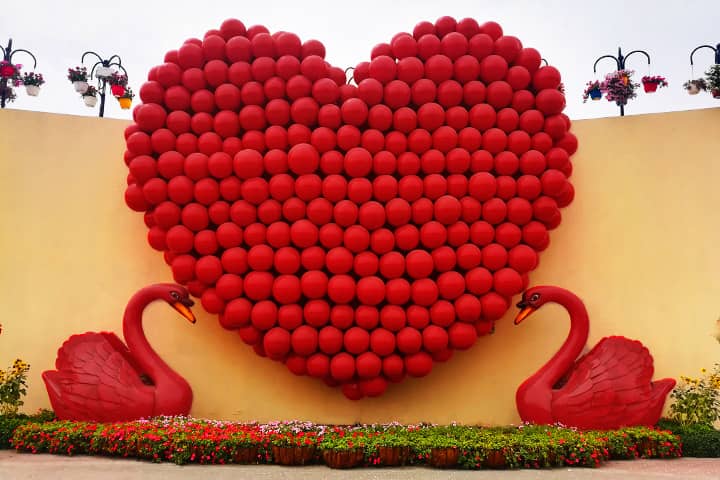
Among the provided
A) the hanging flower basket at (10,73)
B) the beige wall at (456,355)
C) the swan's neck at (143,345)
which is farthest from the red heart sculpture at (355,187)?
the hanging flower basket at (10,73)

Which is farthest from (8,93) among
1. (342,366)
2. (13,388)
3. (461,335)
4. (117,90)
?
(461,335)

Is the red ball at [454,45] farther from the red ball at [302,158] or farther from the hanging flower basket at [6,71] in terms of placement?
the hanging flower basket at [6,71]

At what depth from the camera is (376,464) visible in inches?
188

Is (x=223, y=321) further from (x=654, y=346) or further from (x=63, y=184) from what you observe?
(x=654, y=346)

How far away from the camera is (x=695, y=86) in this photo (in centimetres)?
696

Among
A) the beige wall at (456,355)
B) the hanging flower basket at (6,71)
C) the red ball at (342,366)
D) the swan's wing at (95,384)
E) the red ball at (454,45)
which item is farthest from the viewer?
the hanging flower basket at (6,71)

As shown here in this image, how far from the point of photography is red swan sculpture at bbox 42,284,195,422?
5695mm

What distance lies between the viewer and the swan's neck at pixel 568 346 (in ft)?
19.3

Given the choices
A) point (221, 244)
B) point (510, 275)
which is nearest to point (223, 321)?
point (221, 244)

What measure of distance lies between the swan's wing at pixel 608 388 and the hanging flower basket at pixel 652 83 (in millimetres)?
2964

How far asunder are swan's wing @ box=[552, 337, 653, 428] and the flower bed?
0.26m

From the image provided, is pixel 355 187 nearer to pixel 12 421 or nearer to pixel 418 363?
pixel 418 363

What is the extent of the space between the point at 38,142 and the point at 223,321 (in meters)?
2.98

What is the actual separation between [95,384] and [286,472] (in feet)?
7.06
